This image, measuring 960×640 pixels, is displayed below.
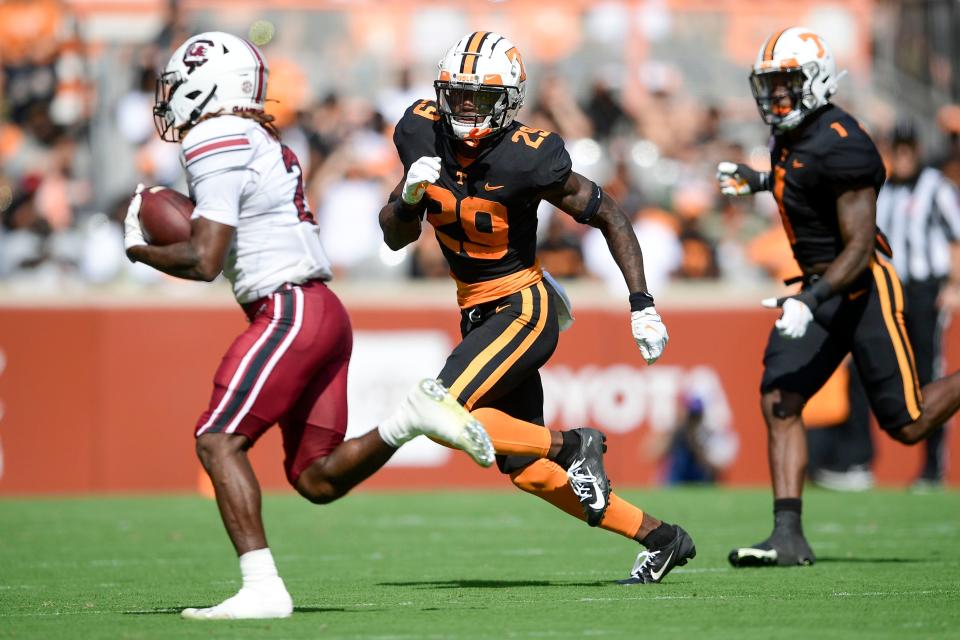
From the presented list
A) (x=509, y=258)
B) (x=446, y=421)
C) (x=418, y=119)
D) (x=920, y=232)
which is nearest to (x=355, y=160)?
(x=920, y=232)

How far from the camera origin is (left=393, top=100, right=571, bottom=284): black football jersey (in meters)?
5.71

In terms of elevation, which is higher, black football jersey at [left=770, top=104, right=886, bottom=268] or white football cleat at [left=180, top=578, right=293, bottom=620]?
black football jersey at [left=770, top=104, right=886, bottom=268]

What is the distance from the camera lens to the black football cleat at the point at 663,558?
586 cm

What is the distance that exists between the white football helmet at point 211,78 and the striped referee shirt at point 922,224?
21.7ft

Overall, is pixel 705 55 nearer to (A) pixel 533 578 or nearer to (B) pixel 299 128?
(B) pixel 299 128

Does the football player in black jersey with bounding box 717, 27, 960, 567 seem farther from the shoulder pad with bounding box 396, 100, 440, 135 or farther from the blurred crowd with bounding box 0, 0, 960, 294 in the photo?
the blurred crowd with bounding box 0, 0, 960, 294

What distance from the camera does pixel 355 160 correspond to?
43.5 ft

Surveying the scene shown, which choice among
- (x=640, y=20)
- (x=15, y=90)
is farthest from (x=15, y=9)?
(x=640, y=20)

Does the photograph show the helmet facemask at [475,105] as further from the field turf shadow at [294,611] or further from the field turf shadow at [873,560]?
the field turf shadow at [873,560]

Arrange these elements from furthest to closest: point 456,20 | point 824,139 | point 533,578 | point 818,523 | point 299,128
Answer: point 456,20
point 299,128
point 818,523
point 824,139
point 533,578

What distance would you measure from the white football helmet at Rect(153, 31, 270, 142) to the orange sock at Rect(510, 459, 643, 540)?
168cm

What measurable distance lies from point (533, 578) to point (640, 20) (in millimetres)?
9626

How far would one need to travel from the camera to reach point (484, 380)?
5.59 metres

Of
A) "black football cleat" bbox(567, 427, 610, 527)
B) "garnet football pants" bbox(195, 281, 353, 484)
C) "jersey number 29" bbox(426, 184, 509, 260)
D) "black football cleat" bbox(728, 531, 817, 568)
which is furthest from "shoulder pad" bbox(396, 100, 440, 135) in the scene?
"black football cleat" bbox(728, 531, 817, 568)
